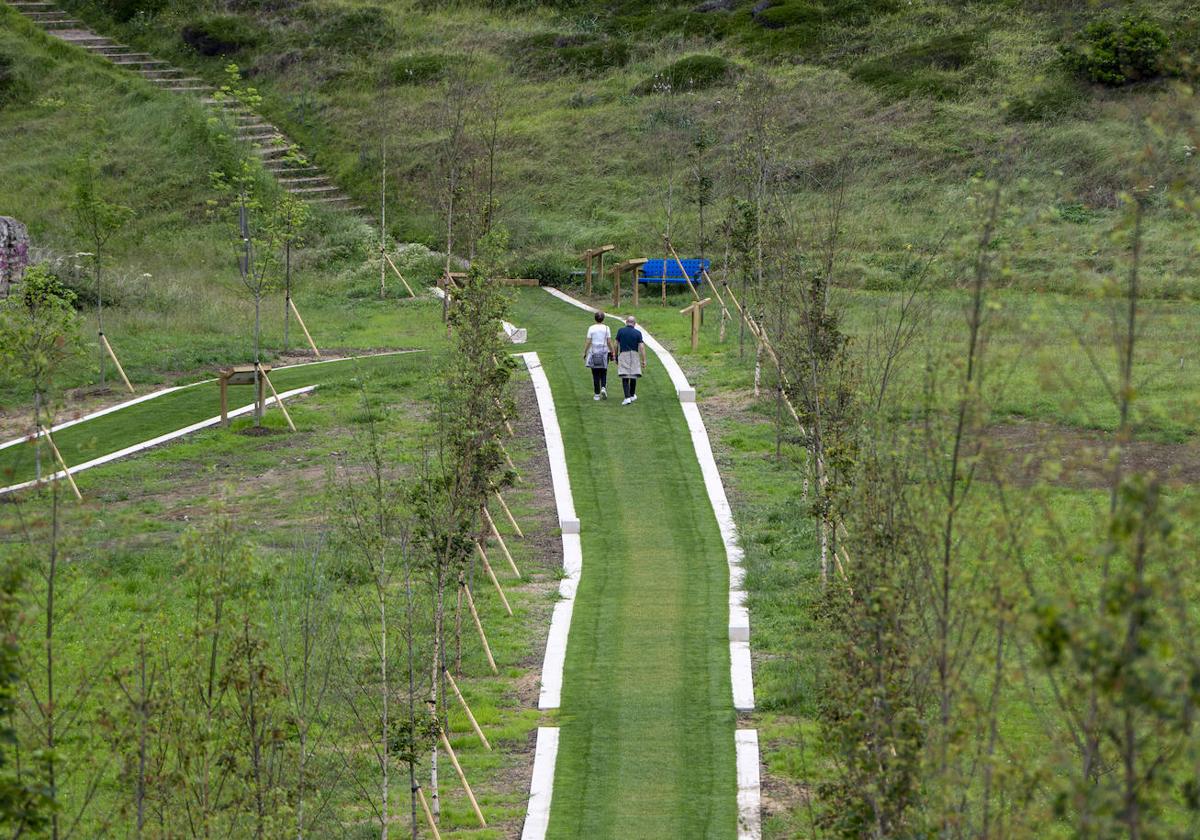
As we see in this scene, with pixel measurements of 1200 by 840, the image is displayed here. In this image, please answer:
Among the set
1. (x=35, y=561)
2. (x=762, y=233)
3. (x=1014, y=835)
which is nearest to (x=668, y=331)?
(x=762, y=233)

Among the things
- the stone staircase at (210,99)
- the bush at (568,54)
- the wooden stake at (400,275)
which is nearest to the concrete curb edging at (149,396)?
the wooden stake at (400,275)

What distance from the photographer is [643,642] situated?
57.8ft

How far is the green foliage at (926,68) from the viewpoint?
49312 millimetres

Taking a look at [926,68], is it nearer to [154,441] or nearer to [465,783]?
[154,441]

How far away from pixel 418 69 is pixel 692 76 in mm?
9886

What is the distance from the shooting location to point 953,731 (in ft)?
A: 28.0

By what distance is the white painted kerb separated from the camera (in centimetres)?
1667

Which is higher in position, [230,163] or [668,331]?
[230,163]

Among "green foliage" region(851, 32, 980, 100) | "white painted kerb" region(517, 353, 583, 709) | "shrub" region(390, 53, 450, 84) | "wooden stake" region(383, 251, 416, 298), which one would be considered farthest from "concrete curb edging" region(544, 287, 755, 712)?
"shrub" region(390, 53, 450, 84)

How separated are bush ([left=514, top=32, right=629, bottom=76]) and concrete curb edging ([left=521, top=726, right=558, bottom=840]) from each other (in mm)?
41643

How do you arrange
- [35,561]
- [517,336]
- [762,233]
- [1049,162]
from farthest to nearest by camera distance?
[1049,162], [517,336], [762,233], [35,561]

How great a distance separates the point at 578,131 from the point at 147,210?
1403 cm

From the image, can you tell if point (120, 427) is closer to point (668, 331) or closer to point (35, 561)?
point (668, 331)

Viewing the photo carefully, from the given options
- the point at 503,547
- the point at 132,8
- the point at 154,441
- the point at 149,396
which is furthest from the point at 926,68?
the point at 503,547
